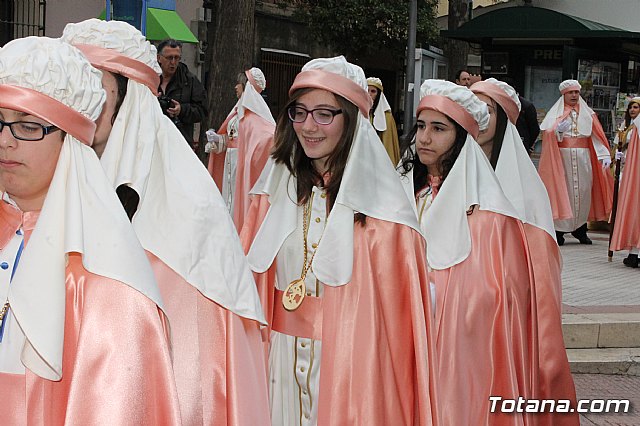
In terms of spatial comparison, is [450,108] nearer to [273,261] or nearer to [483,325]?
[483,325]

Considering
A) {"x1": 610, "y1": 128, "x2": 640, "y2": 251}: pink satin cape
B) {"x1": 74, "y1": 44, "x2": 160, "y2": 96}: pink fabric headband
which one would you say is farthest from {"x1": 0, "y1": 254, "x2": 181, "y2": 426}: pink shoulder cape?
{"x1": 610, "y1": 128, "x2": 640, "y2": 251}: pink satin cape

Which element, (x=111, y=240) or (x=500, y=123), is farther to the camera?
(x=500, y=123)

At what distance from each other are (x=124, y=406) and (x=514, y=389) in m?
3.08

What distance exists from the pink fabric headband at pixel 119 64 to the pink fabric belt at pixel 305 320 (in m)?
1.19

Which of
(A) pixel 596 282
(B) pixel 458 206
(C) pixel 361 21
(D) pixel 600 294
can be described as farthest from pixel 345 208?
(C) pixel 361 21

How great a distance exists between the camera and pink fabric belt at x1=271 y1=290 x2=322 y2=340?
4336 millimetres

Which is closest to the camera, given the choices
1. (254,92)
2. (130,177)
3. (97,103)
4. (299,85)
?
(97,103)

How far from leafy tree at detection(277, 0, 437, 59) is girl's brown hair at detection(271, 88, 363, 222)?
21.0 meters

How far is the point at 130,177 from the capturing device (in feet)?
10.9

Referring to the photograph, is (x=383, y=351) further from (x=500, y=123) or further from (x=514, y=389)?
(x=500, y=123)

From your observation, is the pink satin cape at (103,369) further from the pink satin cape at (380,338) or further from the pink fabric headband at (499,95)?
the pink fabric headband at (499,95)

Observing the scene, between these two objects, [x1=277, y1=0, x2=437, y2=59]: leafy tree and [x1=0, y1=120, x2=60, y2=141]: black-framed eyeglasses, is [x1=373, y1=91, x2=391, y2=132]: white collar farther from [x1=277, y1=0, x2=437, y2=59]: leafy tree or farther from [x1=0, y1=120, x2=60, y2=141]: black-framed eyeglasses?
[x1=0, y1=120, x2=60, y2=141]: black-framed eyeglasses

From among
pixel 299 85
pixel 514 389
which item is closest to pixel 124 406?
pixel 299 85

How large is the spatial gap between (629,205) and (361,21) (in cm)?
1420
